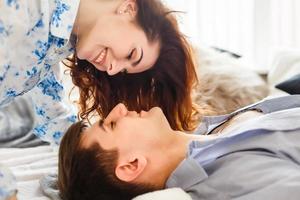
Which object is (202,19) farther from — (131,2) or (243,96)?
(131,2)

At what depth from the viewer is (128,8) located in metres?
1.56

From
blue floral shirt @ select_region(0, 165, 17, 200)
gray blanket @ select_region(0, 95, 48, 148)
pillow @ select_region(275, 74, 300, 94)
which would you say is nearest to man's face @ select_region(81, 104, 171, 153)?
blue floral shirt @ select_region(0, 165, 17, 200)

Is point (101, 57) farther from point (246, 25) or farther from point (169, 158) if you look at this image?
point (246, 25)

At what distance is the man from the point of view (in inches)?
47.5

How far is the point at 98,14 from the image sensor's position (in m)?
1.55

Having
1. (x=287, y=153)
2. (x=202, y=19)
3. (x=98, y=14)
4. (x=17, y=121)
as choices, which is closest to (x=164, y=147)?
(x=287, y=153)

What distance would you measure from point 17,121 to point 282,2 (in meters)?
1.82

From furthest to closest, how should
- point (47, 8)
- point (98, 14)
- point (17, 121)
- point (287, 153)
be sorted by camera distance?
point (17, 121) → point (98, 14) → point (47, 8) → point (287, 153)

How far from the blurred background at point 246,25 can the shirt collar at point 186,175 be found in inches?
75.4

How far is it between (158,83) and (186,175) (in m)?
0.55

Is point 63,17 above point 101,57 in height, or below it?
above

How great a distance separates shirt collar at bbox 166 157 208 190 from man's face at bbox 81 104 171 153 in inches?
4.8

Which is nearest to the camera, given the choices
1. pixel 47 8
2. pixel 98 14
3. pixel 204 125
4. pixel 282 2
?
pixel 47 8

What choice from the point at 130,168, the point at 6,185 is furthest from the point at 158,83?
the point at 6,185
